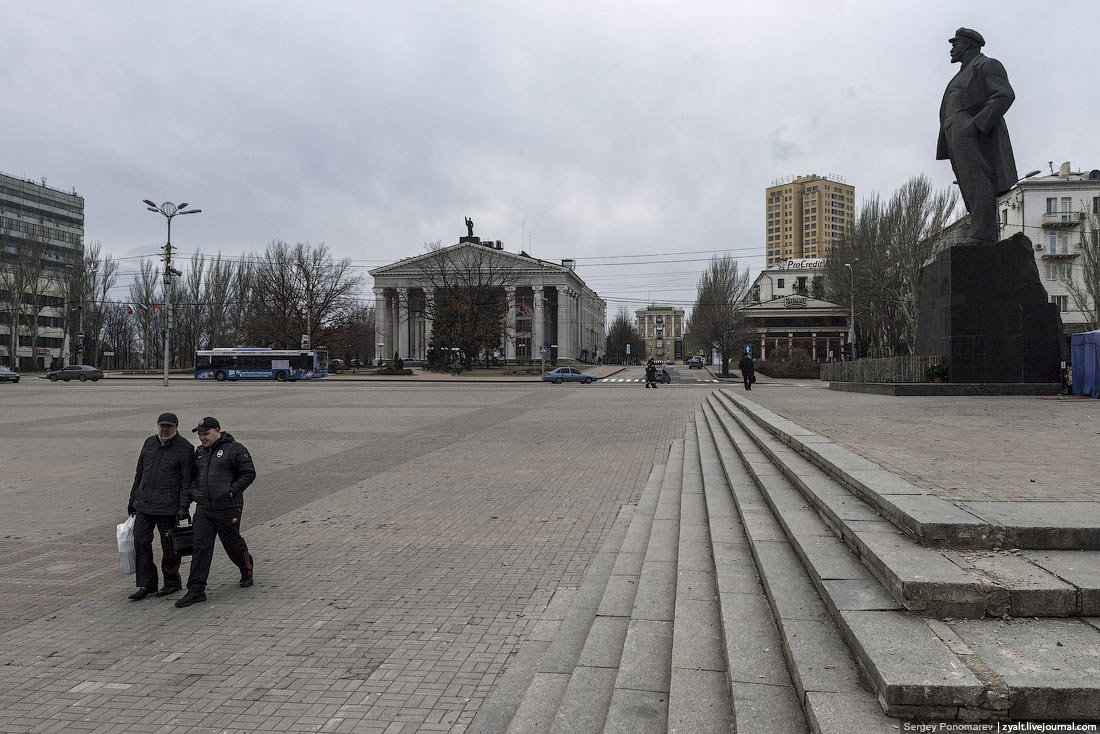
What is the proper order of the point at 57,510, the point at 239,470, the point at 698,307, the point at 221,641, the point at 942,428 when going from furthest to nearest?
the point at 698,307 < the point at 942,428 < the point at 57,510 < the point at 239,470 < the point at 221,641

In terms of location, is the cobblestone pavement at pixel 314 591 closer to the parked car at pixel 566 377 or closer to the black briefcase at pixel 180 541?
the black briefcase at pixel 180 541

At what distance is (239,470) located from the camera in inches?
210

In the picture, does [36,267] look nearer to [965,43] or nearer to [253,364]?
[253,364]

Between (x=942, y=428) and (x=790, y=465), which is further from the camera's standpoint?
(x=942, y=428)

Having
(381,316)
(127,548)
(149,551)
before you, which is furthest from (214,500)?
(381,316)

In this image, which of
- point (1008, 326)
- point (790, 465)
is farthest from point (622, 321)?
point (790, 465)

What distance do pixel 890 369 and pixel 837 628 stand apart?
20.4 m

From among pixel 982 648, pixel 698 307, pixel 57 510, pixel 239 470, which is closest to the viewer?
pixel 982 648

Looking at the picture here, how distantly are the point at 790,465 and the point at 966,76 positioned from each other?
15.5 metres

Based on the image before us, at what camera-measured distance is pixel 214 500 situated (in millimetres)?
5176

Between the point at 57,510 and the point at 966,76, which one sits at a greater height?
the point at 966,76

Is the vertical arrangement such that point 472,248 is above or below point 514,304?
above

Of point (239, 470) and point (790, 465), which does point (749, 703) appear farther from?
point (790, 465)

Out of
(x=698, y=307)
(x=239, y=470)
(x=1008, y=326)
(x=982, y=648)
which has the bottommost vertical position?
(x=982, y=648)
